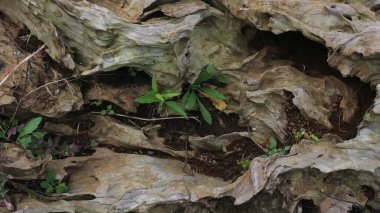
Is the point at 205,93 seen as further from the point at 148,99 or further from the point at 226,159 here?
the point at 226,159

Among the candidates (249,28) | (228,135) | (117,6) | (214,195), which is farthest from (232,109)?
(117,6)

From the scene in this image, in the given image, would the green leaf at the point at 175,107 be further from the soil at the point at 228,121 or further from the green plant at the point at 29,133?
the green plant at the point at 29,133

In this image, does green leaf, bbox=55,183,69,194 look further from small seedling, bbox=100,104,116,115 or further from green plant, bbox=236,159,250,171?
green plant, bbox=236,159,250,171

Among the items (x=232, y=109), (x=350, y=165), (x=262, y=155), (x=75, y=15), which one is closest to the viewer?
(x=350, y=165)

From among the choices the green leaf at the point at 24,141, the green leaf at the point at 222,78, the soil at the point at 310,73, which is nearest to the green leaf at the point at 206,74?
the green leaf at the point at 222,78

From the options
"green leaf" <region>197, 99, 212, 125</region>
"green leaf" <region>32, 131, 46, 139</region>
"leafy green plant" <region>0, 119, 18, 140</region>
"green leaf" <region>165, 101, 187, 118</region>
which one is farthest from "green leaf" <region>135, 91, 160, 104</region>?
"leafy green plant" <region>0, 119, 18, 140</region>

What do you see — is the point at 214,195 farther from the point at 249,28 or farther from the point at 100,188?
the point at 249,28
